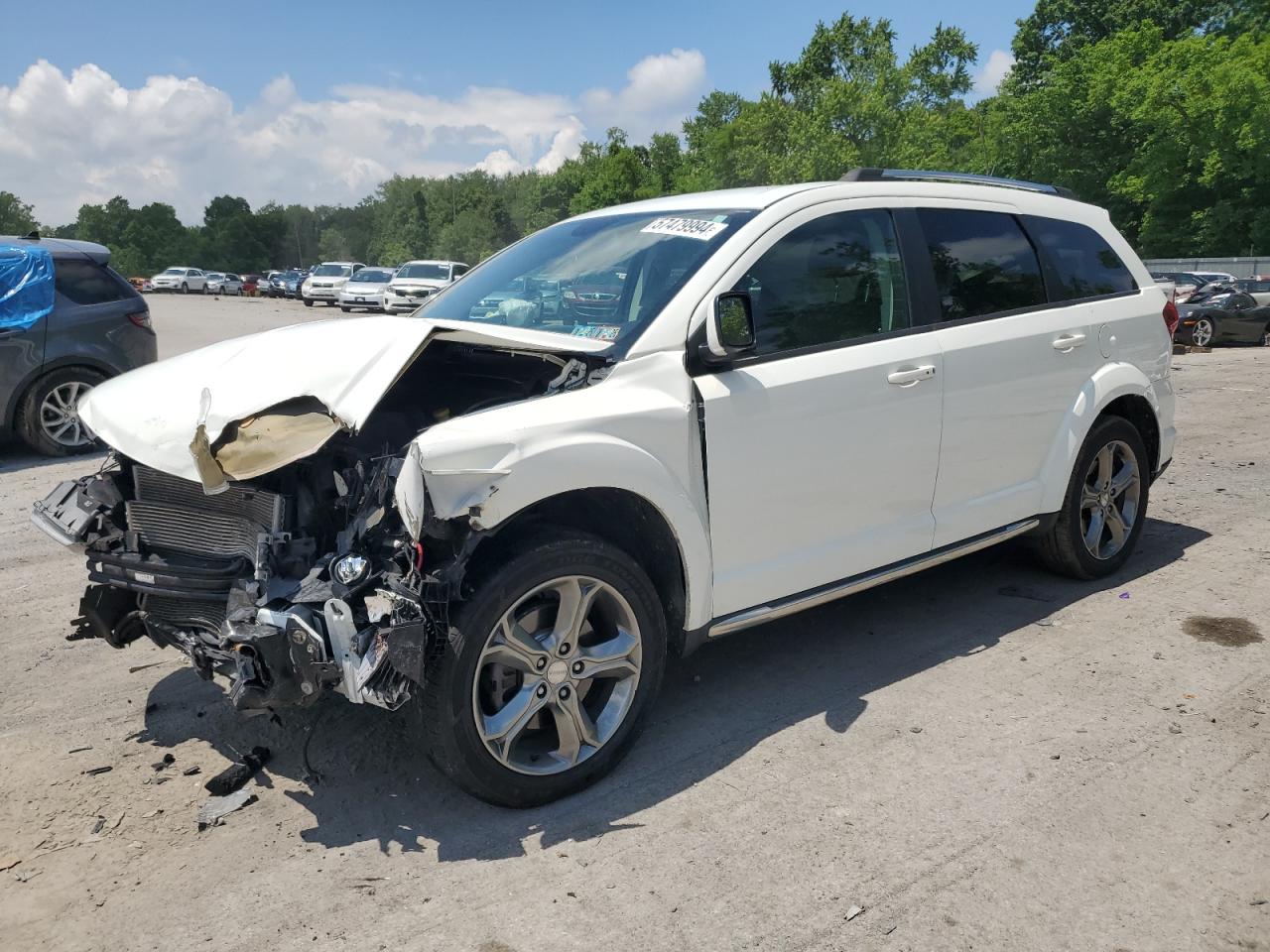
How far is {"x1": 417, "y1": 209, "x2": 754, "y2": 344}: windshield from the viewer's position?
12.3ft

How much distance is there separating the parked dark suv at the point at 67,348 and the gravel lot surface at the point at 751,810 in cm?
465

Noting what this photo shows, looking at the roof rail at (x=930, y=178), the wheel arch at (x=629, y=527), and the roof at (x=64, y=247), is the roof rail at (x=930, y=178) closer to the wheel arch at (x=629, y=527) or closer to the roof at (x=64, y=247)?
the wheel arch at (x=629, y=527)

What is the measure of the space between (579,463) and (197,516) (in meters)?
1.39

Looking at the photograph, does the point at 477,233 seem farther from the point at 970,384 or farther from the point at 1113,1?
the point at 970,384

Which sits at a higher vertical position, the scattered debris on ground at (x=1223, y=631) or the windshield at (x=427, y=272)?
the windshield at (x=427, y=272)

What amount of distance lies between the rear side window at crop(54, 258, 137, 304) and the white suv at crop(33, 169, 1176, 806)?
607 centimetres

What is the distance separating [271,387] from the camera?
3.41m

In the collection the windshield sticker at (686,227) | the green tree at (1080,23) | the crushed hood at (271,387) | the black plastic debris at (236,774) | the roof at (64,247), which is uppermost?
the green tree at (1080,23)

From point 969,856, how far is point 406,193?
137 metres

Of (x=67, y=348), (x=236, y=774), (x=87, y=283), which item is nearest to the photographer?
(x=236, y=774)

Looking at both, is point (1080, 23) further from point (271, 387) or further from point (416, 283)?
point (271, 387)

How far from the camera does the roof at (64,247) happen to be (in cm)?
912

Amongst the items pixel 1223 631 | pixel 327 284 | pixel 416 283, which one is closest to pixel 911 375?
pixel 1223 631

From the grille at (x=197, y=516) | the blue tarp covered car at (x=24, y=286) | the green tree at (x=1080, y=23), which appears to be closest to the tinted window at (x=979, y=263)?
the grille at (x=197, y=516)
